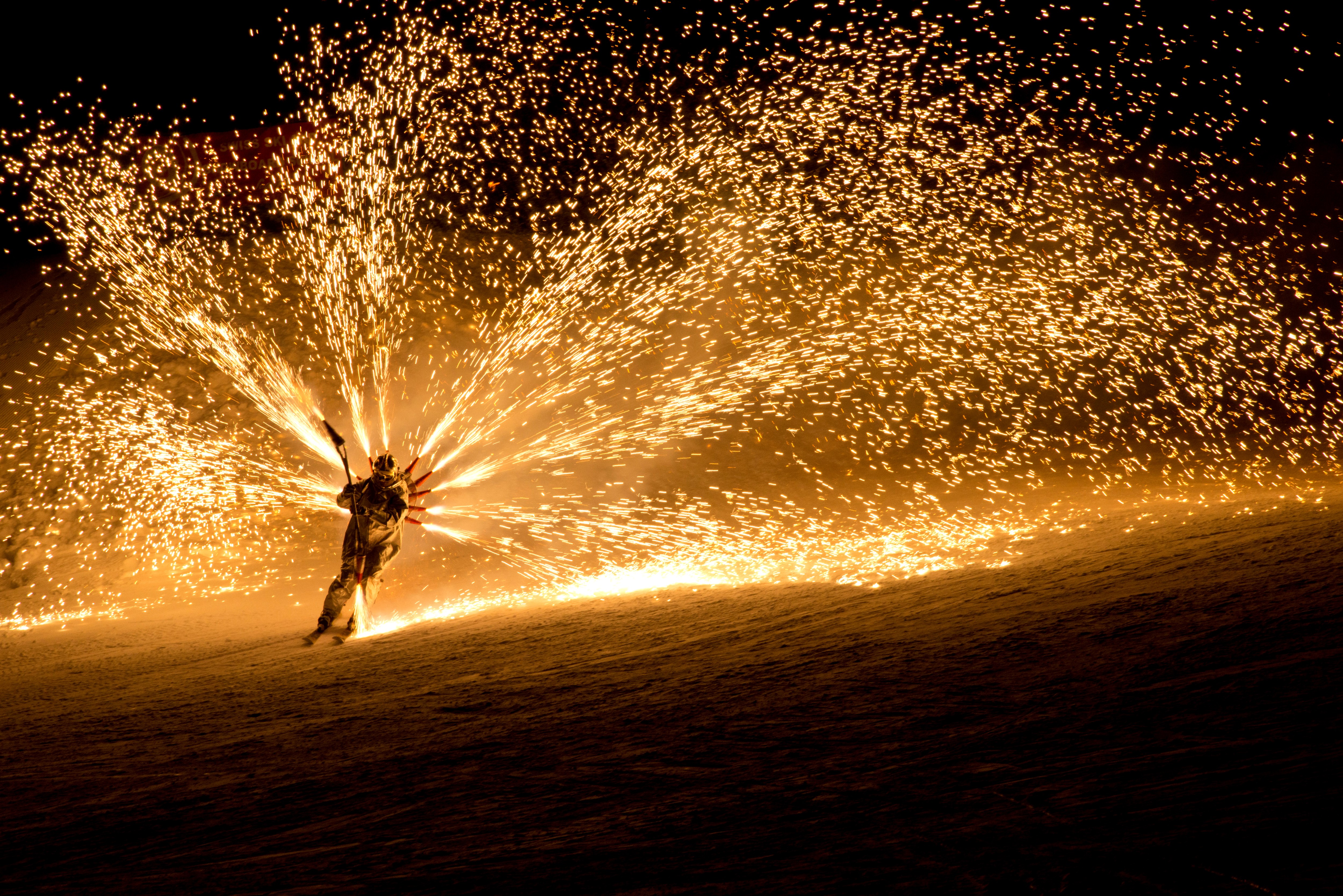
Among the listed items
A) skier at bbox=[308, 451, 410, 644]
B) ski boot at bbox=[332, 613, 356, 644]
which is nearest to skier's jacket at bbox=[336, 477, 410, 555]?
skier at bbox=[308, 451, 410, 644]

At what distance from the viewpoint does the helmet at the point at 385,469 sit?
271 inches

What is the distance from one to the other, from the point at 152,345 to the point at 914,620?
1184cm

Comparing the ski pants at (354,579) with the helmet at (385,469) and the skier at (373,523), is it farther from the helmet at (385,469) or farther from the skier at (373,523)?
the helmet at (385,469)

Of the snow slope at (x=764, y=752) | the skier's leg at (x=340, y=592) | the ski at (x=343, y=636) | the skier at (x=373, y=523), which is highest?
the skier at (x=373, y=523)

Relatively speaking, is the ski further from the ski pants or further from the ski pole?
the ski pole

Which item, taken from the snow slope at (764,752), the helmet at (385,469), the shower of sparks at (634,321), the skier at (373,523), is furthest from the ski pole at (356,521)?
the snow slope at (764,752)

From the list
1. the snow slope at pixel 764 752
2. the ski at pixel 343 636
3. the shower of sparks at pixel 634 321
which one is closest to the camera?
the snow slope at pixel 764 752

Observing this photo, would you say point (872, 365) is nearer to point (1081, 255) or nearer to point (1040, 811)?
point (1081, 255)

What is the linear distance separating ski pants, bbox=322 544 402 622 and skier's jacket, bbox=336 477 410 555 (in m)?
0.04

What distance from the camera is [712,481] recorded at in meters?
11.5

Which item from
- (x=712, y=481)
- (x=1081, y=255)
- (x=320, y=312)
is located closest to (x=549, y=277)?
(x=320, y=312)

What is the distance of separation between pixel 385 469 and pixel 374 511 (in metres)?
0.34

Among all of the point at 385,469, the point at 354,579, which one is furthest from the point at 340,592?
the point at 385,469

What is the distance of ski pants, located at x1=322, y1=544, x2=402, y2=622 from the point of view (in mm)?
6336
